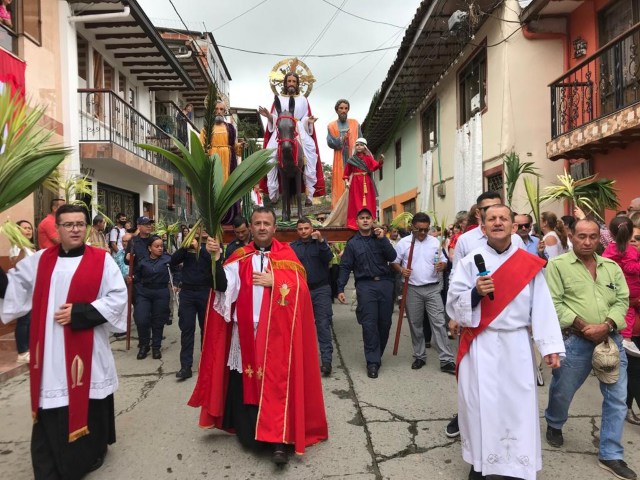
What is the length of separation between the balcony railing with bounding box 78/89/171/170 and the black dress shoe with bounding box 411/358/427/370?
7411 millimetres

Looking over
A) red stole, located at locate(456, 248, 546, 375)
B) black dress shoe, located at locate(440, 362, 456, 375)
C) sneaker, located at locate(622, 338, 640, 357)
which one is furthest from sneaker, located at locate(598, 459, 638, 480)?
black dress shoe, located at locate(440, 362, 456, 375)

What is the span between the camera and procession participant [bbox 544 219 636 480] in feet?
11.3

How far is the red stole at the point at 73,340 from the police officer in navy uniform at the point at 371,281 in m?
3.31

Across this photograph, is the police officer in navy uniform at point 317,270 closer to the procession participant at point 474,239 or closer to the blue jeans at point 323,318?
the blue jeans at point 323,318

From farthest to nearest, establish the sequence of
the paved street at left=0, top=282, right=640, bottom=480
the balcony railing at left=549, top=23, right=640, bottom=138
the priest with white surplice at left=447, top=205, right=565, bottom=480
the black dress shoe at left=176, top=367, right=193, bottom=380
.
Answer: the balcony railing at left=549, top=23, right=640, bottom=138, the black dress shoe at left=176, top=367, right=193, bottom=380, the paved street at left=0, top=282, right=640, bottom=480, the priest with white surplice at left=447, top=205, right=565, bottom=480

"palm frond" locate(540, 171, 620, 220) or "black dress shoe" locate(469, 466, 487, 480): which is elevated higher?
"palm frond" locate(540, 171, 620, 220)

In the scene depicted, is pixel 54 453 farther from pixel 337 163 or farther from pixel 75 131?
pixel 75 131

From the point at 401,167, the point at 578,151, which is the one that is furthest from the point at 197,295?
the point at 401,167

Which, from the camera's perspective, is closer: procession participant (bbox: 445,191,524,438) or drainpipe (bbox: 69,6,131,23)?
procession participant (bbox: 445,191,524,438)

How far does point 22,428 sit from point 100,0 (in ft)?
29.1

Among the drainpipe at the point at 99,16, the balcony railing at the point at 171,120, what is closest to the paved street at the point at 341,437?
the drainpipe at the point at 99,16

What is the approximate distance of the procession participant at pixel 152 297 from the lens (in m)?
6.80

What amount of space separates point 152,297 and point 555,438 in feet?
17.1

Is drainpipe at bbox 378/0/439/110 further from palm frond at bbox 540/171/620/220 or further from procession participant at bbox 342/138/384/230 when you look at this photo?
palm frond at bbox 540/171/620/220
